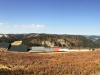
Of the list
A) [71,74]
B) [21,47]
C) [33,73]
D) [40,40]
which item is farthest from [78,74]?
[40,40]

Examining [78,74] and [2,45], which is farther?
[2,45]

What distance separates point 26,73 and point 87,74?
6600 millimetres

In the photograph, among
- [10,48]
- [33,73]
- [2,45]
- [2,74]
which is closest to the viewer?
[2,74]

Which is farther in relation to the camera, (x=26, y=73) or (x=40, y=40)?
(x=40, y=40)

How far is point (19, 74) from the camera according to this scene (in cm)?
1608

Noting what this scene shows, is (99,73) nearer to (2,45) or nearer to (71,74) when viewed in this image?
(71,74)

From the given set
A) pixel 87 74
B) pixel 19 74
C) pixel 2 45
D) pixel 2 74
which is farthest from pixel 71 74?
pixel 2 45

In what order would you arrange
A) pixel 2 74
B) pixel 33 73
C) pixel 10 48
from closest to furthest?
1. pixel 2 74
2. pixel 33 73
3. pixel 10 48

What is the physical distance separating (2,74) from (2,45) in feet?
255

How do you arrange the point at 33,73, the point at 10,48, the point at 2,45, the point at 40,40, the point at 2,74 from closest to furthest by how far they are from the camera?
the point at 2,74
the point at 33,73
the point at 10,48
the point at 2,45
the point at 40,40

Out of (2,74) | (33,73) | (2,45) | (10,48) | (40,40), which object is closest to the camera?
(2,74)

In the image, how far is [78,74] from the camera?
16.8m

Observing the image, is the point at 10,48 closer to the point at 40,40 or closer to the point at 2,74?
the point at 2,74

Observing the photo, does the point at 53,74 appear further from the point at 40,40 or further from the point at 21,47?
the point at 40,40
